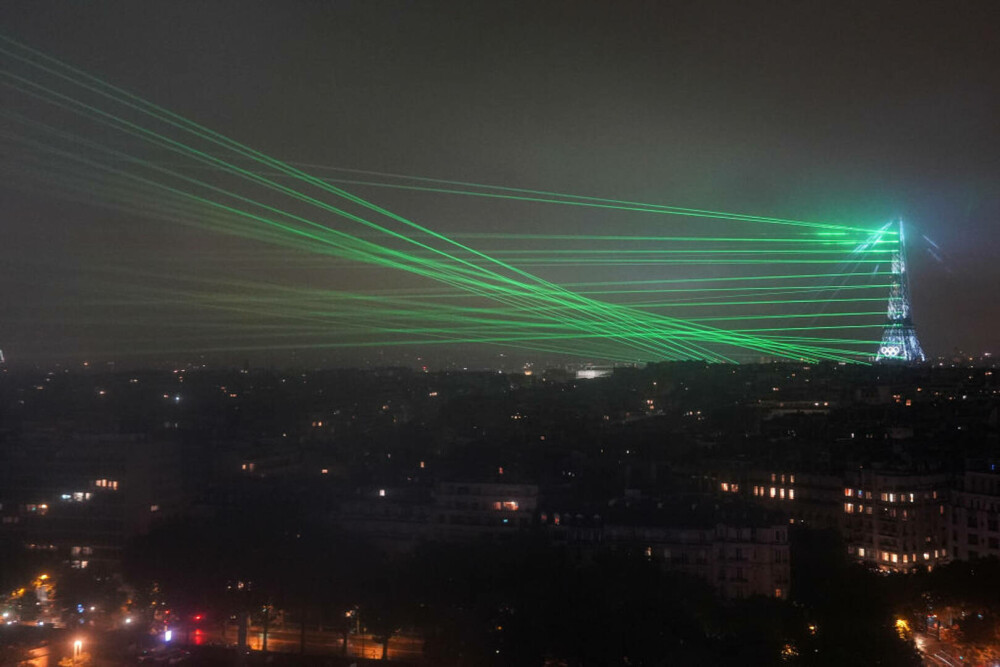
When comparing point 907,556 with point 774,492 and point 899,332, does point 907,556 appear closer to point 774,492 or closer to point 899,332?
point 774,492

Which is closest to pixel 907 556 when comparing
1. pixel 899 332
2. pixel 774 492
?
pixel 774 492

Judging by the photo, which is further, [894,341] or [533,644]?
[894,341]

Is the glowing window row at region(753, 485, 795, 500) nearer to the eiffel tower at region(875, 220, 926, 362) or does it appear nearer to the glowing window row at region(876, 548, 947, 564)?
the glowing window row at region(876, 548, 947, 564)

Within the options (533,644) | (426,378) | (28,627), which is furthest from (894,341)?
(28,627)

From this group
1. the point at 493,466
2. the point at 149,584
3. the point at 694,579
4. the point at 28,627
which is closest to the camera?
the point at 28,627

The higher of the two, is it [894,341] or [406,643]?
[894,341]

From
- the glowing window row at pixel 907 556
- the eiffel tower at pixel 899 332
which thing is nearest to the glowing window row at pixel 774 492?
the glowing window row at pixel 907 556

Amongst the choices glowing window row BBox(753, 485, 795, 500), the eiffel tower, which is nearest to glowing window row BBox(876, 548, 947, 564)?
glowing window row BBox(753, 485, 795, 500)

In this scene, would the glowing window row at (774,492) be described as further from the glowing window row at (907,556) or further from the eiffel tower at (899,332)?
the eiffel tower at (899,332)

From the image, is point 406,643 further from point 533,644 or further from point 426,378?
point 426,378
